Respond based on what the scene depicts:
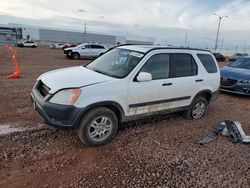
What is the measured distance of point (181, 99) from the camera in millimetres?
5156

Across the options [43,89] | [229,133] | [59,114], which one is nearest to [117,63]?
[43,89]

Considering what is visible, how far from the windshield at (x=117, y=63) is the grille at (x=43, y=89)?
1073 millimetres

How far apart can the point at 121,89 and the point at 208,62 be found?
9.53 ft

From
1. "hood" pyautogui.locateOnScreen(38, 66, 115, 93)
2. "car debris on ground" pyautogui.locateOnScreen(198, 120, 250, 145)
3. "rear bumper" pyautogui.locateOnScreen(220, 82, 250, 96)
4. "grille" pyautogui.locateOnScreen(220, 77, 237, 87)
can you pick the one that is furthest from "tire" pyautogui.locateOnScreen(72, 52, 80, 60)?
"car debris on ground" pyautogui.locateOnScreen(198, 120, 250, 145)

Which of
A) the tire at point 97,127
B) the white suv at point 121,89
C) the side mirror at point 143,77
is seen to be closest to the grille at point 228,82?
the white suv at point 121,89

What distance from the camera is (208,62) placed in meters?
5.80

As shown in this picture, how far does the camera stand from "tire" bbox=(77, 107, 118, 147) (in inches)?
151

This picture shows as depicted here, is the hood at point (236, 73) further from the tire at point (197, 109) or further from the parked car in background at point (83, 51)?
Answer: the parked car in background at point (83, 51)

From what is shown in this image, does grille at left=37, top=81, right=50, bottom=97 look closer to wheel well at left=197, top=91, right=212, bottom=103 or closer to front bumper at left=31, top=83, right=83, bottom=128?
front bumper at left=31, top=83, right=83, bottom=128

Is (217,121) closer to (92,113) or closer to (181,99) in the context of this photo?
(181,99)

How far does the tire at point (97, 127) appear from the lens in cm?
383

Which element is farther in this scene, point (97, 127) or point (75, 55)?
point (75, 55)

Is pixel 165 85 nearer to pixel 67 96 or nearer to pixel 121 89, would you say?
pixel 121 89

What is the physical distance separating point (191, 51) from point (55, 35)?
361 feet
